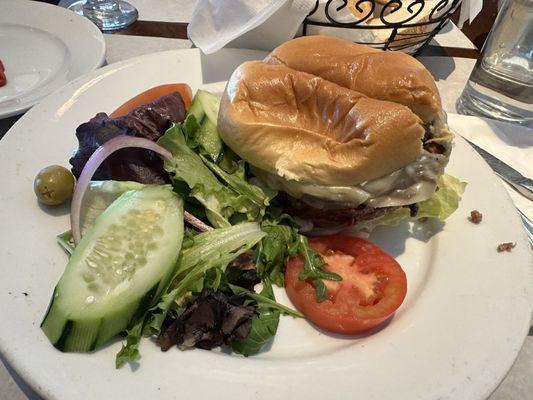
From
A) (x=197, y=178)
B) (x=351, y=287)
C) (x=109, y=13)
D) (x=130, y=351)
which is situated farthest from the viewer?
(x=109, y=13)

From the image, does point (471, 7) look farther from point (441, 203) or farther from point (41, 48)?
point (41, 48)

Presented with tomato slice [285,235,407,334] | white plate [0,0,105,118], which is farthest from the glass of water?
white plate [0,0,105,118]

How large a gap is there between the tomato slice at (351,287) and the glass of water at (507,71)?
4.73 ft

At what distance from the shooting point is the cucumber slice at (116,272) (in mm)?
1359

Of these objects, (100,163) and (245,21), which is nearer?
(100,163)

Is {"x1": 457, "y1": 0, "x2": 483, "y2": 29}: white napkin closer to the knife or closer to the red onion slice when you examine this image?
the knife

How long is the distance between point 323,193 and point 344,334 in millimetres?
514

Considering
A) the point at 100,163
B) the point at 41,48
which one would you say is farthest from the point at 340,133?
the point at 41,48

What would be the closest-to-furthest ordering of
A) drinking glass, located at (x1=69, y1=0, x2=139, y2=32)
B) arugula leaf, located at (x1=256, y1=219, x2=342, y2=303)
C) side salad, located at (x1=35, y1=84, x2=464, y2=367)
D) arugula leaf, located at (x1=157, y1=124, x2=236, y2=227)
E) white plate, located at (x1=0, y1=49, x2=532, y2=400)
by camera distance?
white plate, located at (x1=0, y1=49, x2=532, y2=400), side salad, located at (x1=35, y1=84, x2=464, y2=367), arugula leaf, located at (x1=256, y1=219, x2=342, y2=303), arugula leaf, located at (x1=157, y1=124, x2=236, y2=227), drinking glass, located at (x1=69, y1=0, x2=139, y2=32)

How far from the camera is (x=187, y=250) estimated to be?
5.76ft

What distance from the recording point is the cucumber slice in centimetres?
136

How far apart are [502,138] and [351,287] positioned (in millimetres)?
1361

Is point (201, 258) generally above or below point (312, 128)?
below

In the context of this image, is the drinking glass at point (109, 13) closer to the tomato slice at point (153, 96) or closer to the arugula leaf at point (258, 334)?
the tomato slice at point (153, 96)
